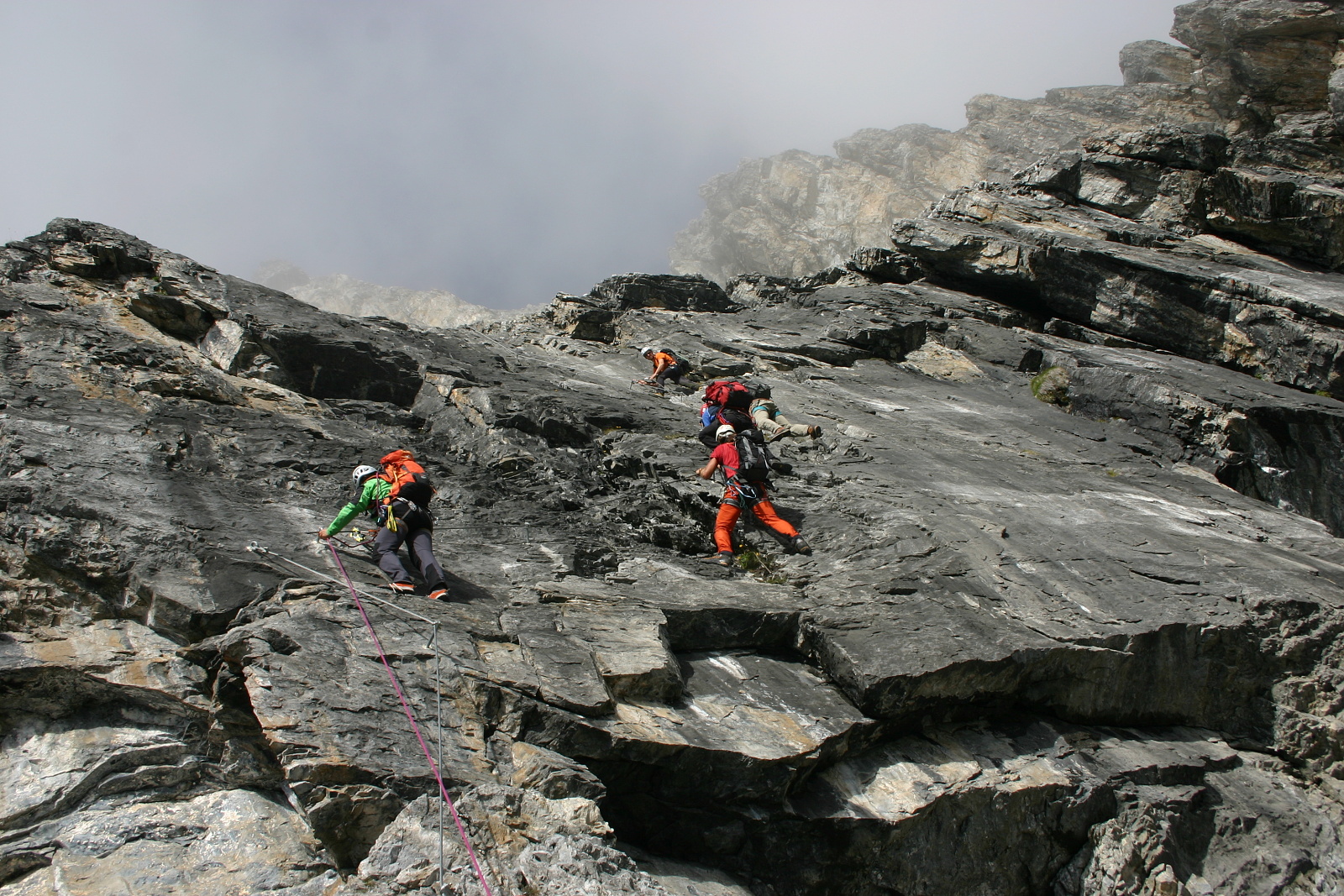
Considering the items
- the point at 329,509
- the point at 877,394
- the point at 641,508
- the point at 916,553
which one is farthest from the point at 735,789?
the point at 877,394

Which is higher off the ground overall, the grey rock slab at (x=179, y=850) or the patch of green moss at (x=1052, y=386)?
the patch of green moss at (x=1052, y=386)

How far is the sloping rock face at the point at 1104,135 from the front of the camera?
915 inches

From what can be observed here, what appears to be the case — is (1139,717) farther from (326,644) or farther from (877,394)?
(877,394)

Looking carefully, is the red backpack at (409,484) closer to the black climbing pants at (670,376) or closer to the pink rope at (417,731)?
the pink rope at (417,731)

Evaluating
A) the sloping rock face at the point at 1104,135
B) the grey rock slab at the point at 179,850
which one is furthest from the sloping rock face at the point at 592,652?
the sloping rock face at the point at 1104,135

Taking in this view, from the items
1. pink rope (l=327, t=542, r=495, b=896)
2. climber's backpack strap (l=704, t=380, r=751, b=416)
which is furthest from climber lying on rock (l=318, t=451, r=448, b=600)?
climber's backpack strap (l=704, t=380, r=751, b=416)

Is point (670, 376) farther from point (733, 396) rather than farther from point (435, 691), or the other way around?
point (435, 691)

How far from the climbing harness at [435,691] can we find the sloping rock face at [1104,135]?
82.2 feet

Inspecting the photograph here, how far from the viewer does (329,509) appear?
9.59 metres

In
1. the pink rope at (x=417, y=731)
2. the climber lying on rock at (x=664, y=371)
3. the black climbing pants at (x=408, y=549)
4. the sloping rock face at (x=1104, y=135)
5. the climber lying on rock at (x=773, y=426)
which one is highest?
the sloping rock face at (x=1104, y=135)

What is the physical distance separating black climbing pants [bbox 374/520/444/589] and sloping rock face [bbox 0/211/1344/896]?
0.35 meters

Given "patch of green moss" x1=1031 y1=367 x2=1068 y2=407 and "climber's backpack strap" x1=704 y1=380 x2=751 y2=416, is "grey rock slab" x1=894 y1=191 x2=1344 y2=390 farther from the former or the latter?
"climber's backpack strap" x1=704 y1=380 x2=751 y2=416

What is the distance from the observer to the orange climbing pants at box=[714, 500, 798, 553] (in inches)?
417

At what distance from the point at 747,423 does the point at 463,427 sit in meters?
4.95
